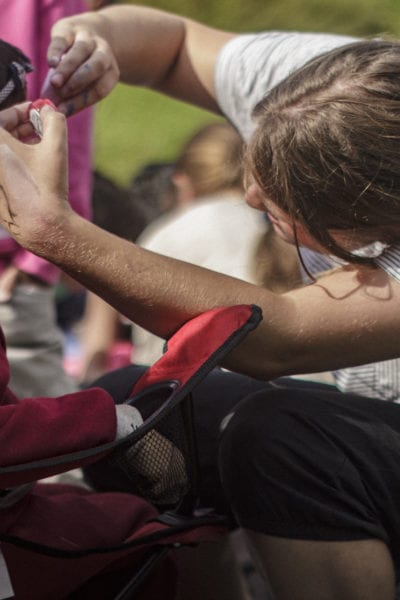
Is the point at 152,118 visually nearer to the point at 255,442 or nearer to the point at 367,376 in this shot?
A: the point at 367,376

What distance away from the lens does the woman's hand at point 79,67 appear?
165 centimetres

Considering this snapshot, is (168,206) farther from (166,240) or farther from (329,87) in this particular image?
(329,87)

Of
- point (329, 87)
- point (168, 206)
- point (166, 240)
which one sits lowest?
point (168, 206)

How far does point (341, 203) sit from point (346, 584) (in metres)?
0.50

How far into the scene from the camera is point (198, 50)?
6.83ft

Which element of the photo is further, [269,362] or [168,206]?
[168,206]

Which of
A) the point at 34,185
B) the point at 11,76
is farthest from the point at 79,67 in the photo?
the point at 34,185

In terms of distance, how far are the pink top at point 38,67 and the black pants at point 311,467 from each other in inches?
31.3

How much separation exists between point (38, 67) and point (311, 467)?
1139 millimetres

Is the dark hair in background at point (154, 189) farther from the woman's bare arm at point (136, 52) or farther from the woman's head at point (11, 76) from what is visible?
the woman's head at point (11, 76)

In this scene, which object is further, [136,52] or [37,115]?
[136,52]

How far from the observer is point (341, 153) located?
141 cm

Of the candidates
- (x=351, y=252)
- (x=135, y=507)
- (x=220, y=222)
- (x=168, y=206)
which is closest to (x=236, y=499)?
(x=135, y=507)

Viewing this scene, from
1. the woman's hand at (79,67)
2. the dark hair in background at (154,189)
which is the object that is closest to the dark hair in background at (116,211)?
the dark hair in background at (154,189)
